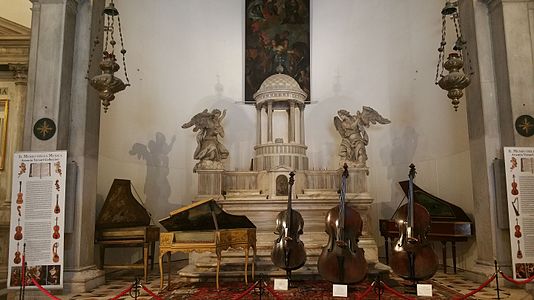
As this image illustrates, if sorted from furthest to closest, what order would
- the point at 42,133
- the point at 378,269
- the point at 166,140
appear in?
the point at 166,140 < the point at 378,269 < the point at 42,133

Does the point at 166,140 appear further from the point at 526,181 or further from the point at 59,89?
the point at 526,181

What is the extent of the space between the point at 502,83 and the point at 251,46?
608 cm

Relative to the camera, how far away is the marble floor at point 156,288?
5.31 metres

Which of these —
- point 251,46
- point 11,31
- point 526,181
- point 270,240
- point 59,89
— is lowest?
point 270,240

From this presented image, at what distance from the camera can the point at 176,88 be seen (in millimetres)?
9945

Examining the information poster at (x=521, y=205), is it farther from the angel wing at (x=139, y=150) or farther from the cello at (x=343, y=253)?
the angel wing at (x=139, y=150)

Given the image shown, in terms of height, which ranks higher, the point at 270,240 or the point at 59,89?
the point at 59,89

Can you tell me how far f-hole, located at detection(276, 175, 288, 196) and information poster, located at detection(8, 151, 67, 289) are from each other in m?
3.87

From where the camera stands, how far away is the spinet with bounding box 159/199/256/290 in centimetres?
550

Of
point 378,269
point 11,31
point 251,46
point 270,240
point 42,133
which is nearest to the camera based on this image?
point 42,133

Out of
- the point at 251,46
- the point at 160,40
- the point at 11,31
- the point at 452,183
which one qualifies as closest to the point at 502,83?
the point at 452,183

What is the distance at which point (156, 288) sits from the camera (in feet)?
19.5

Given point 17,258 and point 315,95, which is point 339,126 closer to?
point 315,95

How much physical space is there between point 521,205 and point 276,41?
6838mm
